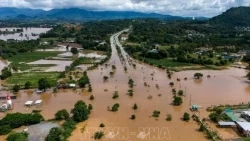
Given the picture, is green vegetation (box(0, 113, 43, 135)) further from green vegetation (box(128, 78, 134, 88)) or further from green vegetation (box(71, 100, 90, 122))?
green vegetation (box(128, 78, 134, 88))

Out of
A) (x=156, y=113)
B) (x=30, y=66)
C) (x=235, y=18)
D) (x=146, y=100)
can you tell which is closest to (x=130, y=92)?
(x=146, y=100)

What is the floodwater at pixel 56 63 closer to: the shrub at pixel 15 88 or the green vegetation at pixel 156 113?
the shrub at pixel 15 88

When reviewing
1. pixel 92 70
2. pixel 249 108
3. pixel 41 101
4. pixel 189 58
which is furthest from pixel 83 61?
pixel 249 108

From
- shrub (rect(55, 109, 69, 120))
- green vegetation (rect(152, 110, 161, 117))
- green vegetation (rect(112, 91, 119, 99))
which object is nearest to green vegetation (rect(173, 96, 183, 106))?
green vegetation (rect(152, 110, 161, 117))

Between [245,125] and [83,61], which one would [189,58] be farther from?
[245,125]

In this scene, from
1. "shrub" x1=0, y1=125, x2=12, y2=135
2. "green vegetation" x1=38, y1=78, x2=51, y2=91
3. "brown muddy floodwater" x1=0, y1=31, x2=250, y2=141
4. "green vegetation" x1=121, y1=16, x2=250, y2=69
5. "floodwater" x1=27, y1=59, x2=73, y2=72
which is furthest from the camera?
"green vegetation" x1=121, y1=16, x2=250, y2=69

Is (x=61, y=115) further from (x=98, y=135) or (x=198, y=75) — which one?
(x=198, y=75)

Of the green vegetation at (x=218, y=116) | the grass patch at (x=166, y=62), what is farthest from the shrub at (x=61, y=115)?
the grass patch at (x=166, y=62)
